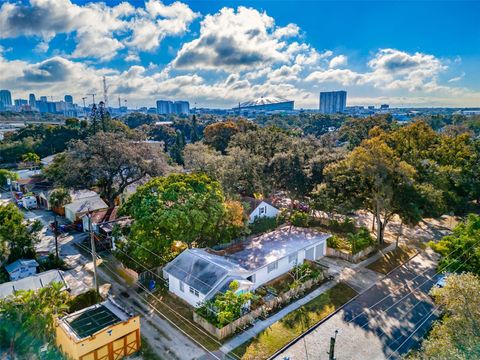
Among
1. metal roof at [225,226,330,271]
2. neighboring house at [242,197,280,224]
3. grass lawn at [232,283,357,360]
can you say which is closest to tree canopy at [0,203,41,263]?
metal roof at [225,226,330,271]

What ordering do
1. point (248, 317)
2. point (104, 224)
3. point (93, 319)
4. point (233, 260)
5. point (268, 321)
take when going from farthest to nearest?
point (104, 224), point (233, 260), point (268, 321), point (248, 317), point (93, 319)

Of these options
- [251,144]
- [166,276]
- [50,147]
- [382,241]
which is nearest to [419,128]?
[382,241]

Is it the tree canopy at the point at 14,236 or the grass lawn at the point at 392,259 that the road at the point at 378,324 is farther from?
the tree canopy at the point at 14,236

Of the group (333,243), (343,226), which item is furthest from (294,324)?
(343,226)

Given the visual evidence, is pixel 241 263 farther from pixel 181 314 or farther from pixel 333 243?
pixel 333 243

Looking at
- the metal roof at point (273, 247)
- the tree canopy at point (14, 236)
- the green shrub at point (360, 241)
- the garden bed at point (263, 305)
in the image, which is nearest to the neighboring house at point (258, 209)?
the metal roof at point (273, 247)

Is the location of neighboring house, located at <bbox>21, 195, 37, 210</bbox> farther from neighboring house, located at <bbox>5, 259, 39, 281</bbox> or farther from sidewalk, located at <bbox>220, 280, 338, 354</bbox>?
sidewalk, located at <bbox>220, 280, 338, 354</bbox>
